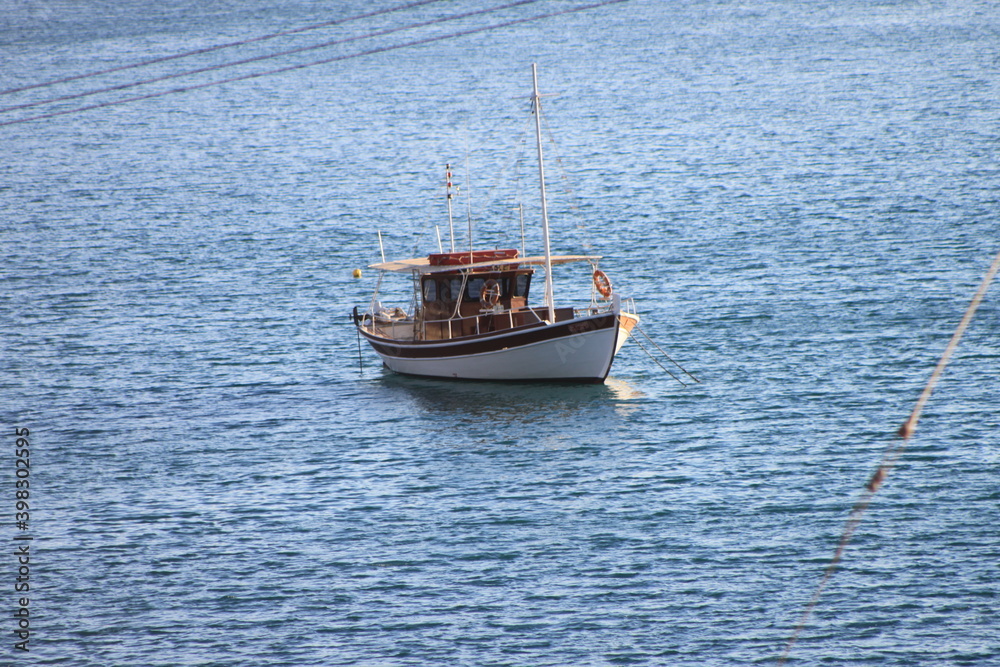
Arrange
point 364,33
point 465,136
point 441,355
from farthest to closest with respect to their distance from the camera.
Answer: point 364,33 < point 465,136 < point 441,355

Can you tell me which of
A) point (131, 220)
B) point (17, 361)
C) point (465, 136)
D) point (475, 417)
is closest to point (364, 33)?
point (465, 136)

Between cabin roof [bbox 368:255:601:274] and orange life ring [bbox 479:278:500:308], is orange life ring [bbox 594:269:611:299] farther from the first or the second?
orange life ring [bbox 479:278:500:308]

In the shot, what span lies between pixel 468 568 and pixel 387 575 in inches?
78.2

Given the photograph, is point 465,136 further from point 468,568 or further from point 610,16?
point 468,568

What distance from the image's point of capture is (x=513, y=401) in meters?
45.2

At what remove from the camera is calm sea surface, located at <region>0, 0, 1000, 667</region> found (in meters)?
28.5

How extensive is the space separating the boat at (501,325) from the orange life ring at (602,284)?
1.5 inches

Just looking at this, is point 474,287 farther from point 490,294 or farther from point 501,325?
point 501,325

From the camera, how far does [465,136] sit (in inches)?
4545

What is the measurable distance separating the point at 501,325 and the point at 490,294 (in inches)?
49.6

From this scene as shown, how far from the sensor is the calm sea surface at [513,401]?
28.5 meters
